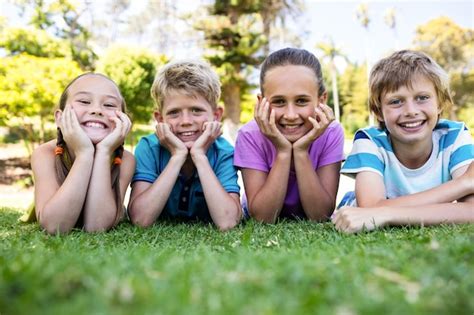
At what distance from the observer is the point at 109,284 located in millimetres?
1196

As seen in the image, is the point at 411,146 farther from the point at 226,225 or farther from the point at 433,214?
the point at 226,225

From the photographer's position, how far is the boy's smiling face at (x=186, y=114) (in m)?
3.89

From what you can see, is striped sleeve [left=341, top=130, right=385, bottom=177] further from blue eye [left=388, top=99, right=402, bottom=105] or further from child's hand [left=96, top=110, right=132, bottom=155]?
child's hand [left=96, top=110, right=132, bottom=155]

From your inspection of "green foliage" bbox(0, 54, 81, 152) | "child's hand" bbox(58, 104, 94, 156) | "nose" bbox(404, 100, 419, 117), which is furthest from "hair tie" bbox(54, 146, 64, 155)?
"green foliage" bbox(0, 54, 81, 152)

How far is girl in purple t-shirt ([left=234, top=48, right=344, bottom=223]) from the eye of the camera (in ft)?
12.0

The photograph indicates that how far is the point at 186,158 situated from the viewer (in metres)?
3.86

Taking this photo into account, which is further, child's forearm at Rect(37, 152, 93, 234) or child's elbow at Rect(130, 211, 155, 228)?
child's elbow at Rect(130, 211, 155, 228)

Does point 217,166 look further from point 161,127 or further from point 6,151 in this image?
point 6,151

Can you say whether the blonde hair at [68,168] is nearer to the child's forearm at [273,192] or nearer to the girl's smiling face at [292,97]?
the child's forearm at [273,192]

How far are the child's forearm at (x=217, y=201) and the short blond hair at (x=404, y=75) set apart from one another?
1.45 metres

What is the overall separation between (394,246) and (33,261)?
154 cm

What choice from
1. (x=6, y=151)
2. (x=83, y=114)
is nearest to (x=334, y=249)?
(x=83, y=114)

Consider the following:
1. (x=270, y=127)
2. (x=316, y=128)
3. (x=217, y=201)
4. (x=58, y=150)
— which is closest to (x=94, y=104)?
(x=58, y=150)

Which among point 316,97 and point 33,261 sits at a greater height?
point 316,97
